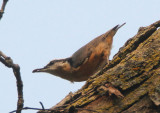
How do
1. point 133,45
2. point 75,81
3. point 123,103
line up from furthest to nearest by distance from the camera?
point 75,81 → point 133,45 → point 123,103

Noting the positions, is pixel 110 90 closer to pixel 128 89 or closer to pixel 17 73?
pixel 128 89

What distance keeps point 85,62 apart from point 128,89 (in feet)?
8.62

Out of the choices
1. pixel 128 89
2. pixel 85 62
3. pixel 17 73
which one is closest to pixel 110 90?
pixel 128 89

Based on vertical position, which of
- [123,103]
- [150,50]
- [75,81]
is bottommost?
[123,103]

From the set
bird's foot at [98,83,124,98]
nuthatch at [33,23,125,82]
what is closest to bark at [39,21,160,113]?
bird's foot at [98,83,124,98]

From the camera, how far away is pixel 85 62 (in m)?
4.95

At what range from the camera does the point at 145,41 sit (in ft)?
9.75

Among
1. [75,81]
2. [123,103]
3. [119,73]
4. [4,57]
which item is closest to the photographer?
[4,57]

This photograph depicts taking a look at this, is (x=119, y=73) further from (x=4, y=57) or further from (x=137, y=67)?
(x=4, y=57)

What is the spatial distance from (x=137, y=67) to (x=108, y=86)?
329 millimetres

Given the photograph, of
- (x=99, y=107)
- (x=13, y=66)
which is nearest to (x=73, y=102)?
(x=99, y=107)

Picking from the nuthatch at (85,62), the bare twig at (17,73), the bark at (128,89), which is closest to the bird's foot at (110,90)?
the bark at (128,89)

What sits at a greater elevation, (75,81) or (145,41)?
(75,81)

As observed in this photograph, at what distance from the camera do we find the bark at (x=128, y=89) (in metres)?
2.16
